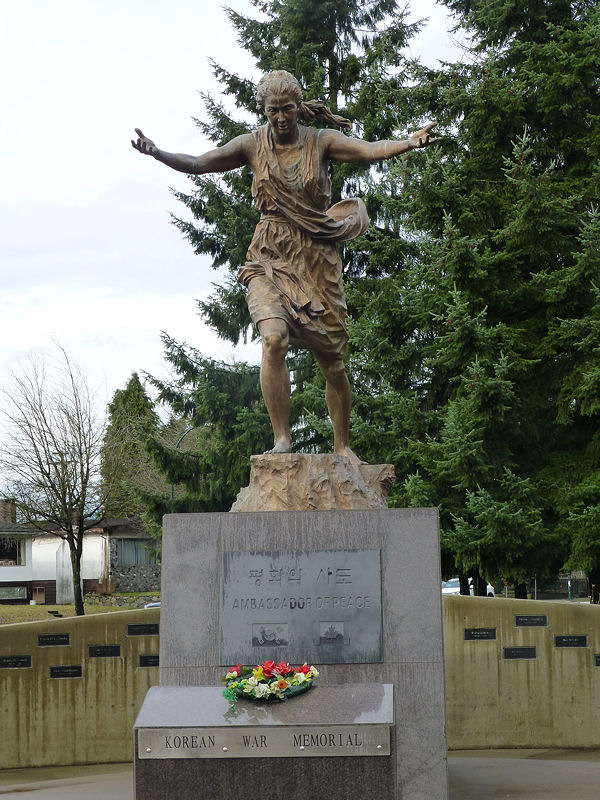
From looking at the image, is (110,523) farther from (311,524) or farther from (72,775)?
(311,524)

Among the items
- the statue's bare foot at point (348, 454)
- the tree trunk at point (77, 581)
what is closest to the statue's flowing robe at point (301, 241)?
the statue's bare foot at point (348, 454)

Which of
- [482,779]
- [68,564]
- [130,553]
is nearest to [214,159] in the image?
[482,779]

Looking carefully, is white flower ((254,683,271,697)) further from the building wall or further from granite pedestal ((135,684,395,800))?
the building wall

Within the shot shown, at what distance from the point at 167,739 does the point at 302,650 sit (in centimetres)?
207

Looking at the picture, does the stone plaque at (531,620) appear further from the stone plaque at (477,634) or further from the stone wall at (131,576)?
the stone wall at (131,576)

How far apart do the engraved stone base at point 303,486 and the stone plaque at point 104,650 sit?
424cm

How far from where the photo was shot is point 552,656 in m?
11.7

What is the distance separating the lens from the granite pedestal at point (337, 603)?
7.45 m

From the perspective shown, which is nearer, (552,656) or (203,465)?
(552,656)

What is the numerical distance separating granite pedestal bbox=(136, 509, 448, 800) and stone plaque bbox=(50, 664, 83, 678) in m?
4.30

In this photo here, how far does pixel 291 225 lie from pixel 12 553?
42032 millimetres

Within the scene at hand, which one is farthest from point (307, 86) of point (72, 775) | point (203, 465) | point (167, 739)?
point (167, 739)

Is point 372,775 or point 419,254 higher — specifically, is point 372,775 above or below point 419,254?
below

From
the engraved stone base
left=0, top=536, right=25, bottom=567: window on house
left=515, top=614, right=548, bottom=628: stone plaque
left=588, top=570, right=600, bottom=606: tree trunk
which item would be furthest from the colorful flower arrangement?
left=0, top=536, right=25, bottom=567: window on house
